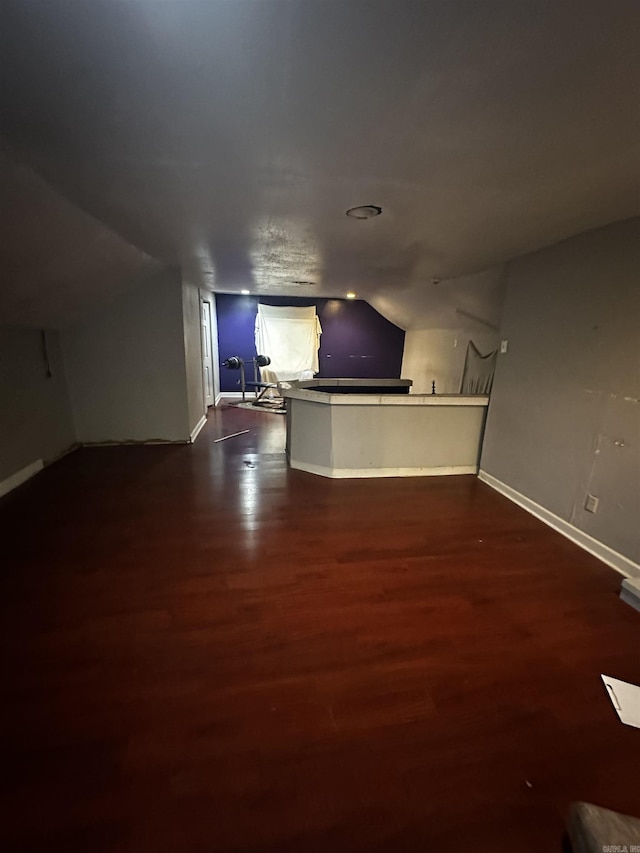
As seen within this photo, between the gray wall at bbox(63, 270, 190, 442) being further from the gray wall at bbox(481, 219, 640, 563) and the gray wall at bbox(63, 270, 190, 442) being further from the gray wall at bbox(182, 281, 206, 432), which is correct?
the gray wall at bbox(481, 219, 640, 563)

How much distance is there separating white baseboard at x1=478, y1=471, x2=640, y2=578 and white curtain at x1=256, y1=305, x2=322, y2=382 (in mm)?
4957

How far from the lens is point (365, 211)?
84.8 inches

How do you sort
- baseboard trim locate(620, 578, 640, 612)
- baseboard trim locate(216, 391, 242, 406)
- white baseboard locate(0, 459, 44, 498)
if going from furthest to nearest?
baseboard trim locate(216, 391, 242, 406)
white baseboard locate(0, 459, 44, 498)
baseboard trim locate(620, 578, 640, 612)

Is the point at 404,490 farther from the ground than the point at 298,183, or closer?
closer

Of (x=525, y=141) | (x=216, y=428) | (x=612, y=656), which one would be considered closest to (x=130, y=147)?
(x=525, y=141)

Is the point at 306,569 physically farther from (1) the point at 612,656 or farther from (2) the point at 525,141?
(2) the point at 525,141

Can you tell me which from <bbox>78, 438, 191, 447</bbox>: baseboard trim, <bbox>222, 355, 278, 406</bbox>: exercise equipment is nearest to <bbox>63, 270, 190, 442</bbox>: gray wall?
<bbox>78, 438, 191, 447</bbox>: baseboard trim

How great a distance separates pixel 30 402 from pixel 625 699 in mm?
4641

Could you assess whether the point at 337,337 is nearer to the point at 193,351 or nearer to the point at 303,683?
the point at 193,351

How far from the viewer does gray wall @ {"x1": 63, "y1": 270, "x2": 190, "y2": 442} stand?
4.09 metres

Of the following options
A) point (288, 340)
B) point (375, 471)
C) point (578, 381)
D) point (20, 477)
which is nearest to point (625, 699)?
point (578, 381)

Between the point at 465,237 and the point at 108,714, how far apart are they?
3294 millimetres

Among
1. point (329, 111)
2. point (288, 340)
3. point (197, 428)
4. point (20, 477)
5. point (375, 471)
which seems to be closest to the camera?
point (329, 111)

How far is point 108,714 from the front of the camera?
133 centimetres
